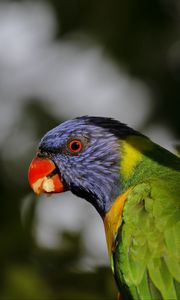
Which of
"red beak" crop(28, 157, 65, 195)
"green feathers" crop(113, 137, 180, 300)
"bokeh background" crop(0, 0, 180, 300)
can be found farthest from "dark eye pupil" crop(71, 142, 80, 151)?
"bokeh background" crop(0, 0, 180, 300)

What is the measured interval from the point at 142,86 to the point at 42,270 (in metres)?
2.05

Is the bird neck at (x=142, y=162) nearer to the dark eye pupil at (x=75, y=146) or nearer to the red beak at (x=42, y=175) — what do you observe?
the dark eye pupil at (x=75, y=146)

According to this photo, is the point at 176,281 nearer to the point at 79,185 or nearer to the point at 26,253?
the point at 79,185

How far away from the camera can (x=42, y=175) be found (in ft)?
14.9

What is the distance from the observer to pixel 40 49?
288 inches

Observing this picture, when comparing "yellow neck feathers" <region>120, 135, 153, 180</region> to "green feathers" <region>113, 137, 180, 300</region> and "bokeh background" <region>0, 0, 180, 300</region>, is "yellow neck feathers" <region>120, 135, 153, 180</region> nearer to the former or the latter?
"green feathers" <region>113, 137, 180, 300</region>

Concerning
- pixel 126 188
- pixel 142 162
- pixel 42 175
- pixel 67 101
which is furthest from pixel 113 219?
pixel 67 101

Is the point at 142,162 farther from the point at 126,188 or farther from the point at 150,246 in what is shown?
the point at 150,246

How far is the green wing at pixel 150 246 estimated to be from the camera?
12.4 feet

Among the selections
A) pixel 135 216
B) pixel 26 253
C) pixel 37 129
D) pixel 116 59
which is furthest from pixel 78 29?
pixel 135 216

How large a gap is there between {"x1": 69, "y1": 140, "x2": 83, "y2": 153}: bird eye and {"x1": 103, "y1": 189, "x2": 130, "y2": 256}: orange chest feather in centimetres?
46

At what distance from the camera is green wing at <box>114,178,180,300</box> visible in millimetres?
3773

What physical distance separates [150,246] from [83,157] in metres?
0.98

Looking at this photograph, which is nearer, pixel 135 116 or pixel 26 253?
pixel 26 253
